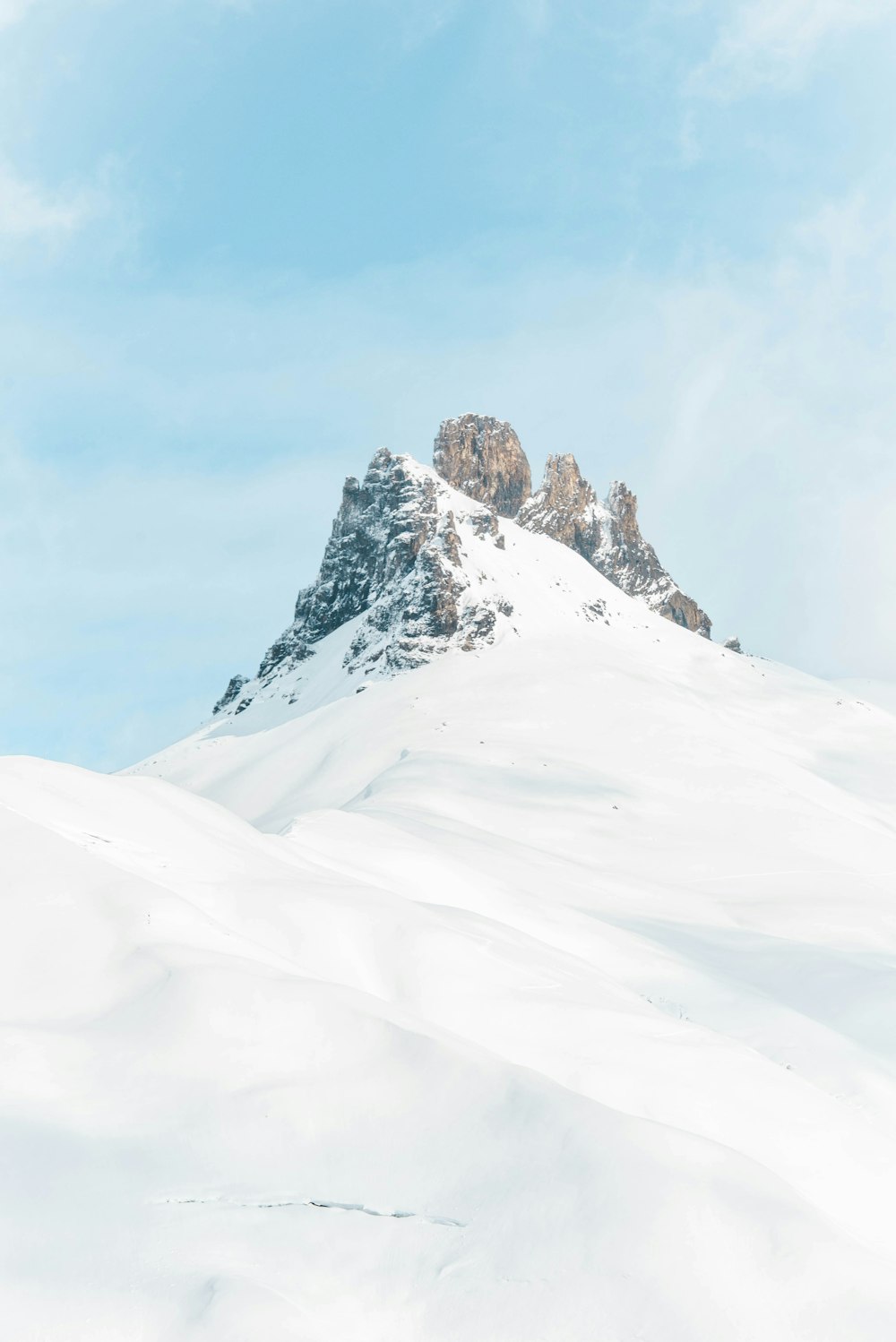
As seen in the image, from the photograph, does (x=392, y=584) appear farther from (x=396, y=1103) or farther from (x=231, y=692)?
→ (x=396, y=1103)

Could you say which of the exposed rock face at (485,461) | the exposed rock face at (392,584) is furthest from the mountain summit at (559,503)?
the exposed rock face at (392,584)

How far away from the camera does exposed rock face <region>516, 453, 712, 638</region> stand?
3489 inches

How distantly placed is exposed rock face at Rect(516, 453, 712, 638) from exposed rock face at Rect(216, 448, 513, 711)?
43.8 feet

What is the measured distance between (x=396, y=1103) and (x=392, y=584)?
206 feet

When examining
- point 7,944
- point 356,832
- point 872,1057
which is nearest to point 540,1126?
point 7,944

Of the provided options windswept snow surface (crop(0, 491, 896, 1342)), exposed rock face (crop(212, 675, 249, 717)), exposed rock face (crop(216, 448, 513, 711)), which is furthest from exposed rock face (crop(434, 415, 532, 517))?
windswept snow surface (crop(0, 491, 896, 1342))

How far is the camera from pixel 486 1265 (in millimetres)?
5406

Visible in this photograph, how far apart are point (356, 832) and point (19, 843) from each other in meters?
12.2

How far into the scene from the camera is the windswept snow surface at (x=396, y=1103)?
16.9 feet

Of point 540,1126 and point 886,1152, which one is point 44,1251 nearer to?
point 540,1126

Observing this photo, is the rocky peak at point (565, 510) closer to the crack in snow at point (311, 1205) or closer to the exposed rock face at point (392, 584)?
the exposed rock face at point (392, 584)

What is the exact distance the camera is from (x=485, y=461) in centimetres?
8738

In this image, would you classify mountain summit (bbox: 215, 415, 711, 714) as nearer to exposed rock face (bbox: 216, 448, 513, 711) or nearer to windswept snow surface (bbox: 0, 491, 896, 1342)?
exposed rock face (bbox: 216, 448, 513, 711)

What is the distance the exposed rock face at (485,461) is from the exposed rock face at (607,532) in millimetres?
1726
